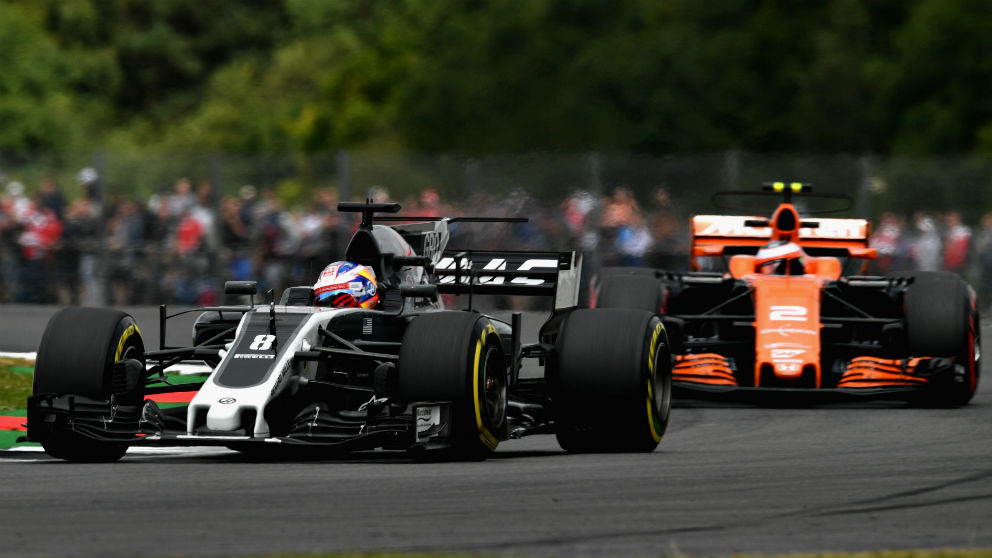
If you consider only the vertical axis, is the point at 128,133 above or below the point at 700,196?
above

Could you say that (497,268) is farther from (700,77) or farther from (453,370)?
(700,77)

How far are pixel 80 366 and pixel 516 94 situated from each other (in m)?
27.2

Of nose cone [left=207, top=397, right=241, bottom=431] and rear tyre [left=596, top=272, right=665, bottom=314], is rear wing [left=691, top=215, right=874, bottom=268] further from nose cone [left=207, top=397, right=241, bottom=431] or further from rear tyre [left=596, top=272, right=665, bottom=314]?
nose cone [left=207, top=397, right=241, bottom=431]

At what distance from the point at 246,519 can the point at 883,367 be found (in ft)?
24.9

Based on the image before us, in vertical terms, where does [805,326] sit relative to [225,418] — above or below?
above

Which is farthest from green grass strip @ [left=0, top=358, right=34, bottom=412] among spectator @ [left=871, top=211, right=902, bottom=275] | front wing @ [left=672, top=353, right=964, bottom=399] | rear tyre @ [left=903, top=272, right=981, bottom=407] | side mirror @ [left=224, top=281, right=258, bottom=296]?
spectator @ [left=871, top=211, right=902, bottom=275]

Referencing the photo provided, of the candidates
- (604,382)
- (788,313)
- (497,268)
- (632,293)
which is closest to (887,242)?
(632,293)

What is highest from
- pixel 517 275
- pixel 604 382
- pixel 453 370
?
pixel 517 275

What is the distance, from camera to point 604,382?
10648mm

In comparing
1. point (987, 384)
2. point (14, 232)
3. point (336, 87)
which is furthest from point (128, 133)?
point (987, 384)

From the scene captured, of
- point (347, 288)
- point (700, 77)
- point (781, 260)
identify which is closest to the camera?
point (347, 288)

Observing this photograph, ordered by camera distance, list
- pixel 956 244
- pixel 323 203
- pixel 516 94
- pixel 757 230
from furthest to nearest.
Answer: pixel 516 94 < pixel 323 203 < pixel 956 244 < pixel 757 230

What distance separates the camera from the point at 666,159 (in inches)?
958

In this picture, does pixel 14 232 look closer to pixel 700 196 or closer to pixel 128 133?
pixel 700 196
